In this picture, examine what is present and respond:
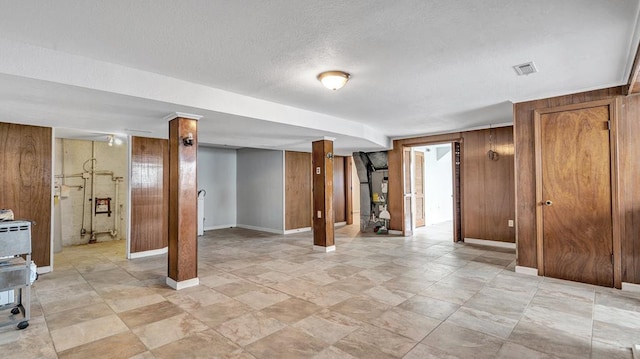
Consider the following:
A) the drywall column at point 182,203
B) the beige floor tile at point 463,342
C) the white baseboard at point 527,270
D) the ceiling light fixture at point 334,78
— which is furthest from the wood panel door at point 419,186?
the drywall column at point 182,203

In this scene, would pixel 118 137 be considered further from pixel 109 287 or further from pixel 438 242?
pixel 438 242

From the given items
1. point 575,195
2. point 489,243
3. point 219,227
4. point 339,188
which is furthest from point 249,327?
point 339,188

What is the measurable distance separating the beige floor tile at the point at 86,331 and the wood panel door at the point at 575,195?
4968 mm

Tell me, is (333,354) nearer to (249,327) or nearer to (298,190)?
(249,327)

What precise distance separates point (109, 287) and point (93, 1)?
133 inches

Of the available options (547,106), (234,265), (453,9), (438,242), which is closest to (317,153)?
(234,265)

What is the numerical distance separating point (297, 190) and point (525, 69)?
6.06 metres

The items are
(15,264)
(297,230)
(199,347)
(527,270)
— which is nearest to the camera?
(199,347)

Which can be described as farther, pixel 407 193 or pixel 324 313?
pixel 407 193

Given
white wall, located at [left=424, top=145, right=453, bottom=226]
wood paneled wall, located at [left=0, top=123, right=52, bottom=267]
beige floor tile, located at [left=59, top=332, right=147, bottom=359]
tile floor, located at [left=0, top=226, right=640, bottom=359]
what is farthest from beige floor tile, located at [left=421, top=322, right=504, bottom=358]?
A: white wall, located at [left=424, top=145, right=453, bottom=226]

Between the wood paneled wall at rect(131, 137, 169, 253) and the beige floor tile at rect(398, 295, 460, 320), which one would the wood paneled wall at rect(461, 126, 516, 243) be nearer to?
the beige floor tile at rect(398, 295, 460, 320)

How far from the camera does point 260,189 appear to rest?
28.5ft

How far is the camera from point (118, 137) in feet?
19.1

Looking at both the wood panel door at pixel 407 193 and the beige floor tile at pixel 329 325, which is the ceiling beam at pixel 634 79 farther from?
the wood panel door at pixel 407 193
